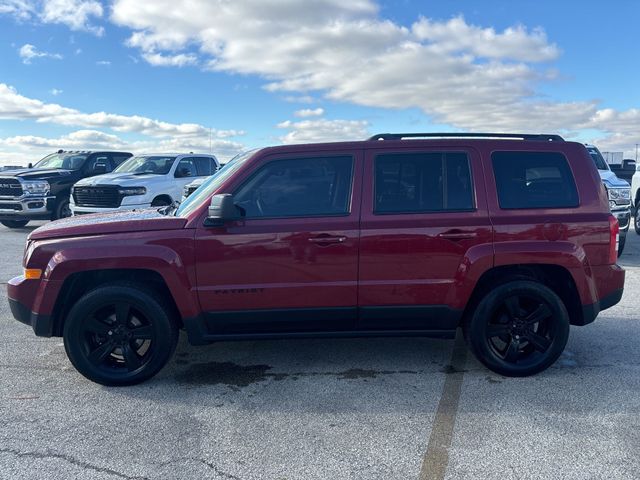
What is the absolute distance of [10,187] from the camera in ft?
42.8

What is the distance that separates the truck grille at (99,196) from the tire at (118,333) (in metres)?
7.63

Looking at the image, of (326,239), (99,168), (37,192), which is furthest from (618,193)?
(37,192)

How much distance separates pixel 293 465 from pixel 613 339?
3631 millimetres

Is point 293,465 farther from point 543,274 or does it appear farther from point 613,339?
point 613,339

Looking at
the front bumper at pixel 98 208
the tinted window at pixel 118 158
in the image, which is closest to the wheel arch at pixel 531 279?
the front bumper at pixel 98 208

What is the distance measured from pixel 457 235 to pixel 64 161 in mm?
13308

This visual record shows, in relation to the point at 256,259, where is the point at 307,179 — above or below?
above

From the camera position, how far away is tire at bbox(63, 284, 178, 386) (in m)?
3.98

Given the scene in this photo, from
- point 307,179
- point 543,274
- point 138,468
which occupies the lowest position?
point 138,468

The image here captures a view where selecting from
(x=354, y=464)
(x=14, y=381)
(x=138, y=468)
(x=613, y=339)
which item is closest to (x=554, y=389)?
(x=613, y=339)

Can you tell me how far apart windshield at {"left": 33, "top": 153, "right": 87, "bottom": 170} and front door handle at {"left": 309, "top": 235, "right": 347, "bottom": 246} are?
1223 cm

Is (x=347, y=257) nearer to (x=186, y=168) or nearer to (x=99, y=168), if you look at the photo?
(x=186, y=168)

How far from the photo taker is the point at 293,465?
3018 millimetres

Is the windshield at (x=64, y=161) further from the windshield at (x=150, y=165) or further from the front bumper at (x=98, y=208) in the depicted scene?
the front bumper at (x=98, y=208)
